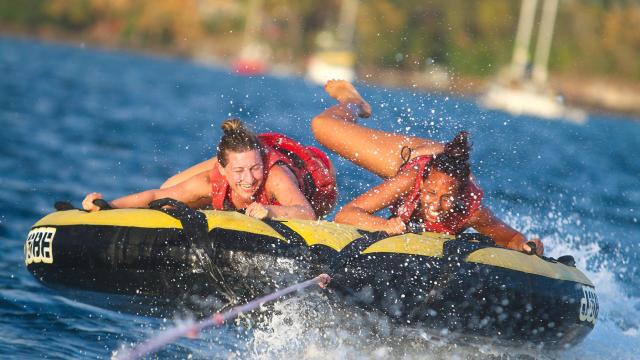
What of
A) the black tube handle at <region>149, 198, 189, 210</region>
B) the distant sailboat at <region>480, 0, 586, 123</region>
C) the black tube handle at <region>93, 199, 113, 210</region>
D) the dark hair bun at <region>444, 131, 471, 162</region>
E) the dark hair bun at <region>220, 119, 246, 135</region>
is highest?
the distant sailboat at <region>480, 0, 586, 123</region>

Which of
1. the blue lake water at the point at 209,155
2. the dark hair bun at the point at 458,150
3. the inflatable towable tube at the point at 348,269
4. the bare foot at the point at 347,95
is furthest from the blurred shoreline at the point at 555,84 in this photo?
the inflatable towable tube at the point at 348,269

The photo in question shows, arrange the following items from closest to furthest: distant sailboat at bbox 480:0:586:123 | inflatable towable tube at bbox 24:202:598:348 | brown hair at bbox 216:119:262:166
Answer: inflatable towable tube at bbox 24:202:598:348 < brown hair at bbox 216:119:262:166 < distant sailboat at bbox 480:0:586:123

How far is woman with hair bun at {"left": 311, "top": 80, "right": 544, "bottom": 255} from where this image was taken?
21.6 feet

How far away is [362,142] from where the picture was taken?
25.1 ft

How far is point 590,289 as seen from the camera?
267 inches

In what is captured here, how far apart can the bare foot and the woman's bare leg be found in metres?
0.08

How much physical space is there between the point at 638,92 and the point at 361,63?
15.3 meters

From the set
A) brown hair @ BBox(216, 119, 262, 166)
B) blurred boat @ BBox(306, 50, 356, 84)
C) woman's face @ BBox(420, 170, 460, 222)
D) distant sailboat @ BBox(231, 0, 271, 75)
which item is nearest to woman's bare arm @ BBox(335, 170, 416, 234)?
woman's face @ BBox(420, 170, 460, 222)

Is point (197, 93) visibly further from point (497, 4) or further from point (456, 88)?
point (497, 4)

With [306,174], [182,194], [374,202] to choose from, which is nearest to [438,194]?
[374,202]

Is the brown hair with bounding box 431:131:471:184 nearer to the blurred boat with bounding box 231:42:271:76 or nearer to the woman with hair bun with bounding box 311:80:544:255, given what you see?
the woman with hair bun with bounding box 311:80:544:255

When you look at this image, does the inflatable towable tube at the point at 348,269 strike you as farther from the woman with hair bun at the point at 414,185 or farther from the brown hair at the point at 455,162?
the brown hair at the point at 455,162

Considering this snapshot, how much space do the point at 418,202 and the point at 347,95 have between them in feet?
5.34

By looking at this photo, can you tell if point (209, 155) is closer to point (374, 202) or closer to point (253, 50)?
point (374, 202)
